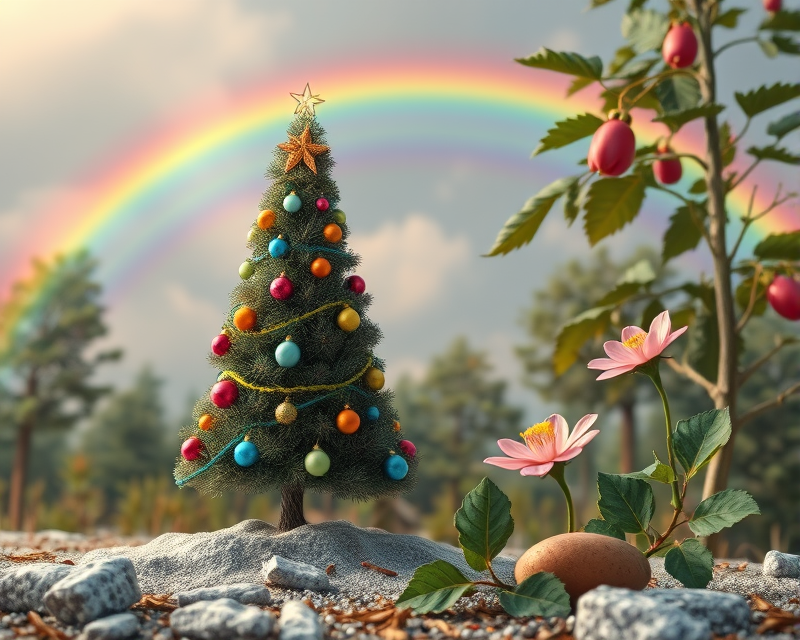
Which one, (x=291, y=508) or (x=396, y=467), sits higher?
(x=396, y=467)

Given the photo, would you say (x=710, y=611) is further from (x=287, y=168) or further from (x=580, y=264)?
(x=580, y=264)

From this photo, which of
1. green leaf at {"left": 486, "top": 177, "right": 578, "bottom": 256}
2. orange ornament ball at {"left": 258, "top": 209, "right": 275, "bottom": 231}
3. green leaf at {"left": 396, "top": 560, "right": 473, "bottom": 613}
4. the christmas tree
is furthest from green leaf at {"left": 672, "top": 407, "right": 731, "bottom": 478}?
orange ornament ball at {"left": 258, "top": 209, "right": 275, "bottom": 231}

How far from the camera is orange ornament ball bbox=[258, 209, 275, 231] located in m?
3.67

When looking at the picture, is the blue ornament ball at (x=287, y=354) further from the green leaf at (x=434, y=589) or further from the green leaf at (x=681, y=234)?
the green leaf at (x=681, y=234)

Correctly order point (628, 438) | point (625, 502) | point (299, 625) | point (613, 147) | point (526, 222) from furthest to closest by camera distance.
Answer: point (628, 438) → point (526, 222) → point (613, 147) → point (625, 502) → point (299, 625)

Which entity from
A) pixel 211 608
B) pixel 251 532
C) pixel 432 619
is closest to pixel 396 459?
pixel 251 532

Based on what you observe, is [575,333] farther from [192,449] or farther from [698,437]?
[192,449]

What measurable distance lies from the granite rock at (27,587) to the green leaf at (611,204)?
3313 mm

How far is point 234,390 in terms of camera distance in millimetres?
3447

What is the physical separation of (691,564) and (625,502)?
0.31 m

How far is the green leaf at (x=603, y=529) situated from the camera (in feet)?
8.92

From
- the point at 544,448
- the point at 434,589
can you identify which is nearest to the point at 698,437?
the point at 544,448

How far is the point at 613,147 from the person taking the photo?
10.6 ft

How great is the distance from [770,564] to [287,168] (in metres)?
3.21
